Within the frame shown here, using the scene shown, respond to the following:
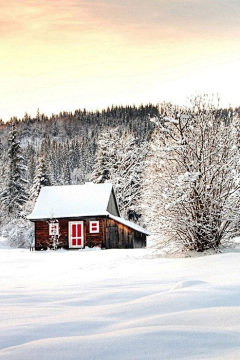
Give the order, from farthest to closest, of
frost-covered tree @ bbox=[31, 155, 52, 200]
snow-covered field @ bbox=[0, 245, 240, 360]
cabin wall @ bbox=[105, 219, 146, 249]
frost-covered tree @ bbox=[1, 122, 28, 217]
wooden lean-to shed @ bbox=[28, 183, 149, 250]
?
1. frost-covered tree @ bbox=[1, 122, 28, 217]
2. frost-covered tree @ bbox=[31, 155, 52, 200]
3. cabin wall @ bbox=[105, 219, 146, 249]
4. wooden lean-to shed @ bbox=[28, 183, 149, 250]
5. snow-covered field @ bbox=[0, 245, 240, 360]

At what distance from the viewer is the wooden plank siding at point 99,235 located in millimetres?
30828

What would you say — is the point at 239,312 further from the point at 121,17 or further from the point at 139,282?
the point at 121,17

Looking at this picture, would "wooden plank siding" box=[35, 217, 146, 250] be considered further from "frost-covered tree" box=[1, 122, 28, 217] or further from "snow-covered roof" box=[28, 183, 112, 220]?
"frost-covered tree" box=[1, 122, 28, 217]

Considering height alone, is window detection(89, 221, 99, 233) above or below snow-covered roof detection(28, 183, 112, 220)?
below

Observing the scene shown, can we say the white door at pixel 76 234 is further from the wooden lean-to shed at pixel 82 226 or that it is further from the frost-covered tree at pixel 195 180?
the frost-covered tree at pixel 195 180

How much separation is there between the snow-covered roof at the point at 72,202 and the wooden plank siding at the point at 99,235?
1.79 ft

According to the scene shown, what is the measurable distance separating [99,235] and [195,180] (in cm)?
1555

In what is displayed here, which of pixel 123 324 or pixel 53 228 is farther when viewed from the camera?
pixel 53 228

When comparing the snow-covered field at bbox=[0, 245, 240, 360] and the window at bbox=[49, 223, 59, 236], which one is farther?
the window at bbox=[49, 223, 59, 236]

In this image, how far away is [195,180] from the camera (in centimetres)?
1630

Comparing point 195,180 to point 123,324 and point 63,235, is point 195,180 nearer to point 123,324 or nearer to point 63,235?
point 123,324

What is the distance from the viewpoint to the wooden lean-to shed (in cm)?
3091

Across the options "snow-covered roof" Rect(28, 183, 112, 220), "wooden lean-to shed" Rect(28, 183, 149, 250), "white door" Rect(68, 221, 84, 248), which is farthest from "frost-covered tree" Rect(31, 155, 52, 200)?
"white door" Rect(68, 221, 84, 248)

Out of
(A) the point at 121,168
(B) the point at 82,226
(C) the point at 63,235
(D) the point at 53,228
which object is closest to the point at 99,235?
(B) the point at 82,226
